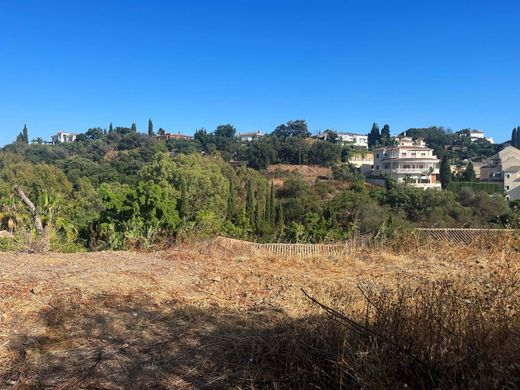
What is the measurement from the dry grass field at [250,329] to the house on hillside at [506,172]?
52.8 meters

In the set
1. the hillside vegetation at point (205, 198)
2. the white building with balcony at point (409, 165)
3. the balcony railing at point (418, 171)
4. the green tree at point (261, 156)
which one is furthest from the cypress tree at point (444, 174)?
the green tree at point (261, 156)

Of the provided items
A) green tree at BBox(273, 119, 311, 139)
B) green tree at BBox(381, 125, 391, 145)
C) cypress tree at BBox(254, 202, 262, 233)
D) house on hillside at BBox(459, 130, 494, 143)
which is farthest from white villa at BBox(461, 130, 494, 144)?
cypress tree at BBox(254, 202, 262, 233)

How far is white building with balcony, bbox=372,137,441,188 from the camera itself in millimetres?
53781

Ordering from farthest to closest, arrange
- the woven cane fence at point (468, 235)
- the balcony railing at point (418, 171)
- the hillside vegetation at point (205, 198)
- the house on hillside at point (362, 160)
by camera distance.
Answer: the house on hillside at point (362, 160) → the balcony railing at point (418, 171) → the hillside vegetation at point (205, 198) → the woven cane fence at point (468, 235)

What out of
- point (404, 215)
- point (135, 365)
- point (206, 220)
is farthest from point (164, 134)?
point (135, 365)

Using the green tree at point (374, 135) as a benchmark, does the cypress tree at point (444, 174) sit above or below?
below

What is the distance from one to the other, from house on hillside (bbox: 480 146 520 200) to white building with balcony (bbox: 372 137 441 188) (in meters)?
6.41

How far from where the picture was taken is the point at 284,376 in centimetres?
206

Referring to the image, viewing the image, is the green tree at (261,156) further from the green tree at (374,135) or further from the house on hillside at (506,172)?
the green tree at (374,135)

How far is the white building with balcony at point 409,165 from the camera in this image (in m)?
53.8

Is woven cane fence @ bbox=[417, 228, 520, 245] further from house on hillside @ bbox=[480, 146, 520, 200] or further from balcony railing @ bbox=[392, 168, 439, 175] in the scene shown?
balcony railing @ bbox=[392, 168, 439, 175]

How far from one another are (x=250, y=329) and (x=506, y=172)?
5878 cm

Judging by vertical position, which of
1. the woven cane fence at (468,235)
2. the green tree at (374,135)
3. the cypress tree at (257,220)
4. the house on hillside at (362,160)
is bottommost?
the cypress tree at (257,220)

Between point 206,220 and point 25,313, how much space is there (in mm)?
5407
